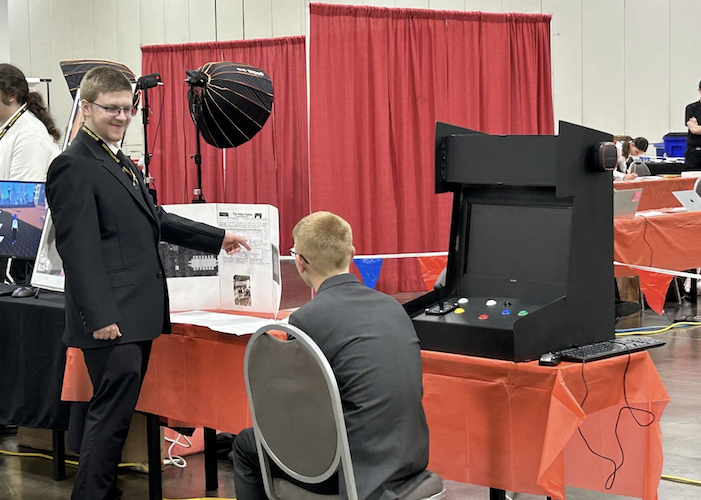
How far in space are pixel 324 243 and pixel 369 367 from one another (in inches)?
12.3

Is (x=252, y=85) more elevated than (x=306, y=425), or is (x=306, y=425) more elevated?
(x=252, y=85)

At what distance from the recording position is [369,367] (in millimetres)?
1875

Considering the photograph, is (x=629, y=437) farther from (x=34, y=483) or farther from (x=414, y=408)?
(x=34, y=483)

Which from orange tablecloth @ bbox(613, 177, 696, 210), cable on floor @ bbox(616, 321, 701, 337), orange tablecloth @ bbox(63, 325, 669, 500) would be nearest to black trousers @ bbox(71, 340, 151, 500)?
orange tablecloth @ bbox(63, 325, 669, 500)

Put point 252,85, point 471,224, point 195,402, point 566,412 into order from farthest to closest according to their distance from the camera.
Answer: point 252,85 < point 195,402 < point 471,224 < point 566,412

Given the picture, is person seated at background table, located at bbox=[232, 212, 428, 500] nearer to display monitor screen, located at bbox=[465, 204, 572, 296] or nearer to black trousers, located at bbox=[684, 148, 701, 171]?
display monitor screen, located at bbox=[465, 204, 572, 296]

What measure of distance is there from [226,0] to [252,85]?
523 cm

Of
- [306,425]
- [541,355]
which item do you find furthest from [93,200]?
[541,355]

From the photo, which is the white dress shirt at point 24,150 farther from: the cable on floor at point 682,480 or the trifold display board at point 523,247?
the cable on floor at point 682,480

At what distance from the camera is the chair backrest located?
1832 millimetres


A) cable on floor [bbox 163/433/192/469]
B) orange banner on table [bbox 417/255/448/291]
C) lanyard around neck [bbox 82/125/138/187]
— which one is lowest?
cable on floor [bbox 163/433/192/469]

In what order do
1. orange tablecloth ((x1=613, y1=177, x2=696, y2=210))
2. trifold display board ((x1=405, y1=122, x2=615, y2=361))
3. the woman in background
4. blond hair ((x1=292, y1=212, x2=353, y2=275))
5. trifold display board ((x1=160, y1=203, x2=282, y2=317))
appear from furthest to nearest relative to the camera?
orange tablecloth ((x1=613, y1=177, x2=696, y2=210)), the woman in background, trifold display board ((x1=160, y1=203, x2=282, y2=317)), trifold display board ((x1=405, y1=122, x2=615, y2=361)), blond hair ((x1=292, y1=212, x2=353, y2=275))

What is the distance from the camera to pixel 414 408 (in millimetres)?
1949

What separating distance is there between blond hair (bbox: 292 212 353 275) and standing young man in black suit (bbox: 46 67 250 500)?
837mm
